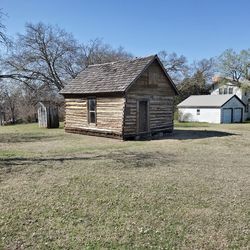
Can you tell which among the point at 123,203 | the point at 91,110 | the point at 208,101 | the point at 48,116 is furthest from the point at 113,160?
the point at 208,101

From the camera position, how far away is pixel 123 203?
569 cm

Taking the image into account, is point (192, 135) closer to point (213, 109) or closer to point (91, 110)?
point (91, 110)

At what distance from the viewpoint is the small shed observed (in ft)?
76.9

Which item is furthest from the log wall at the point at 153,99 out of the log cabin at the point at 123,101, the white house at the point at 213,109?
the white house at the point at 213,109

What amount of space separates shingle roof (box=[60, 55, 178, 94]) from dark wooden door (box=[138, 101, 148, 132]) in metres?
1.90

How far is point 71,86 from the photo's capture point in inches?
770

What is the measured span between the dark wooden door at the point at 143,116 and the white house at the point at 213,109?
19304 millimetres

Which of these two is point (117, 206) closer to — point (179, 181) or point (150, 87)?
point (179, 181)

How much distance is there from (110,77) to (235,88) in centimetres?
3225

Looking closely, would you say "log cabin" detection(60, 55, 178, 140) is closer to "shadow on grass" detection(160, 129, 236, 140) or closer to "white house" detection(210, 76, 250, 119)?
"shadow on grass" detection(160, 129, 236, 140)

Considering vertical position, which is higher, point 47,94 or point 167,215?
point 47,94

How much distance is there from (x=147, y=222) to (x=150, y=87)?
43.6ft

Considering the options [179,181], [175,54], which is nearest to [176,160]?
[179,181]

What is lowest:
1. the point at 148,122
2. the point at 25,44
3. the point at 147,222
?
the point at 147,222
